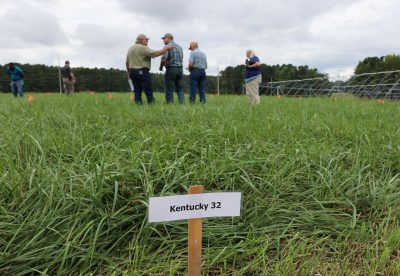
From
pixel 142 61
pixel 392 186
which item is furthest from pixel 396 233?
pixel 142 61

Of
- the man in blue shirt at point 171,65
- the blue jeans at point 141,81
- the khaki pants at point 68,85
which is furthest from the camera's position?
the khaki pants at point 68,85

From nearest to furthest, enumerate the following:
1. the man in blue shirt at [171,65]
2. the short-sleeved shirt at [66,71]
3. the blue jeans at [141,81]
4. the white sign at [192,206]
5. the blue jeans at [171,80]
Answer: the white sign at [192,206], the blue jeans at [141,81], the man in blue shirt at [171,65], the blue jeans at [171,80], the short-sleeved shirt at [66,71]

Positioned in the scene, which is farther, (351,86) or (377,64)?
(377,64)

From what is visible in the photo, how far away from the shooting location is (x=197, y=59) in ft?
20.5

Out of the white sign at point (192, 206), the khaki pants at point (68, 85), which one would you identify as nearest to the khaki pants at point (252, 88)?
the white sign at point (192, 206)

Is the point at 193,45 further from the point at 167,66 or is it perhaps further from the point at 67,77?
the point at 67,77

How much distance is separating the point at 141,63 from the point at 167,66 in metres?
0.62

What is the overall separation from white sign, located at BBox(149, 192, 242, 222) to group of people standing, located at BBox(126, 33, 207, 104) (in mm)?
4702

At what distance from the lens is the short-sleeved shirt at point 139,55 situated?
5387 mm

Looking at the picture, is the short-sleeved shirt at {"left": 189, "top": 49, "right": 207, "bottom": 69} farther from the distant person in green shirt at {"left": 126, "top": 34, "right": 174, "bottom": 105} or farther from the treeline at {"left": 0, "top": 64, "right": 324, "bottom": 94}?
the treeline at {"left": 0, "top": 64, "right": 324, "bottom": 94}

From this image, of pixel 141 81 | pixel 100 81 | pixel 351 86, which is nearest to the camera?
pixel 141 81

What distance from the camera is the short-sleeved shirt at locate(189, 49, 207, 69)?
6.23 m

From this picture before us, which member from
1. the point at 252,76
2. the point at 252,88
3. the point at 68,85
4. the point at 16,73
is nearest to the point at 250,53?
the point at 252,76

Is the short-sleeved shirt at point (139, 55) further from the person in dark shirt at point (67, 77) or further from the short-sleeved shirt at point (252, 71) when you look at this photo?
the person in dark shirt at point (67, 77)
